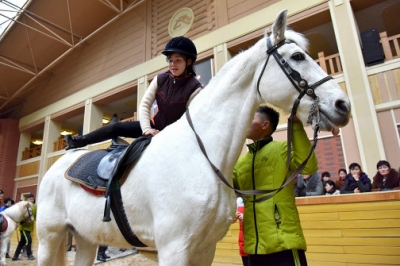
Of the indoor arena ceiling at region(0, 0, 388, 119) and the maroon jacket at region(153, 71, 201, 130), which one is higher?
the indoor arena ceiling at region(0, 0, 388, 119)

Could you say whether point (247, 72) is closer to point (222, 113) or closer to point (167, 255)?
point (222, 113)

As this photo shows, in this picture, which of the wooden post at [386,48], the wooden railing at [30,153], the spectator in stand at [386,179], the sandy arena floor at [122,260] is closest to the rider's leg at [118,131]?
the spectator in stand at [386,179]

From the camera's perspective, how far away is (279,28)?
4.68ft

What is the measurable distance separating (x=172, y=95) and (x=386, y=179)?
14.4ft

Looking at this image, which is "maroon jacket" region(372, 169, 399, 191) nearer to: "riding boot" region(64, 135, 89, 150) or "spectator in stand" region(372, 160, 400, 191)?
"spectator in stand" region(372, 160, 400, 191)

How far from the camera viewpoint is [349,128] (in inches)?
251

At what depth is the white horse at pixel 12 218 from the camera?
6.64 m

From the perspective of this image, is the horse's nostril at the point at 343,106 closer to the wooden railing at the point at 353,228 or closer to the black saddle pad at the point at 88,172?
the black saddle pad at the point at 88,172

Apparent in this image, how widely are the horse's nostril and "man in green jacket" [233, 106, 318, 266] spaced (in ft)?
0.96

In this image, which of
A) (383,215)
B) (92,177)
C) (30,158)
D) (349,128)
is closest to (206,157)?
(92,177)

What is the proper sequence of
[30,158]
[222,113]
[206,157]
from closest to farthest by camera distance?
[206,157], [222,113], [30,158]

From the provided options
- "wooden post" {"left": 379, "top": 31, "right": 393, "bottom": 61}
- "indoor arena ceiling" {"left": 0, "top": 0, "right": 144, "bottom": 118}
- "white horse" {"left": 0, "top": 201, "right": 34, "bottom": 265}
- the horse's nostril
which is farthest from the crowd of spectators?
"indoor arena ceiling" {"left": 0, "top": 0, "right": 144, "bottom": 118}

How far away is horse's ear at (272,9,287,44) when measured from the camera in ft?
4.63

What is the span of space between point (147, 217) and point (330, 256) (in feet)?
11.5
